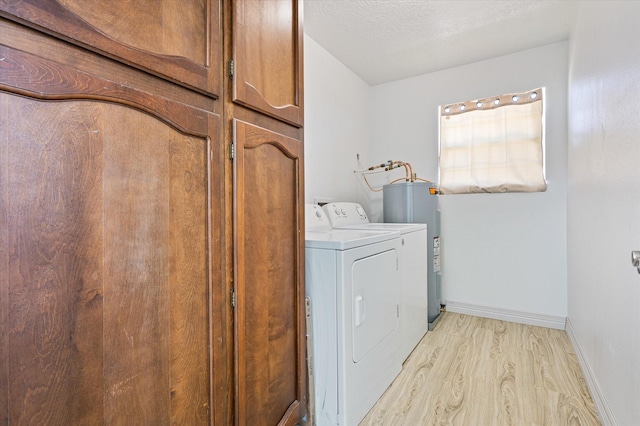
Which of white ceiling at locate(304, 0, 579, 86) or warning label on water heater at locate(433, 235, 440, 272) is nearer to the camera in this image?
white ceiling at locate(304, 0, 579, 86)

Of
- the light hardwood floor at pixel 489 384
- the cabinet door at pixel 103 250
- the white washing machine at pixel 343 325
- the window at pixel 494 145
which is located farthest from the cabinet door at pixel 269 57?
the window at pixel 494 145

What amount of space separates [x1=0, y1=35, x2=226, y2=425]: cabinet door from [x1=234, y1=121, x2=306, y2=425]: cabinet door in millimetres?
107

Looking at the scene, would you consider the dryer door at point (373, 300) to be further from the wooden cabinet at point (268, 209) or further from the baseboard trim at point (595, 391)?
the baseboard trim at point (595, 391)

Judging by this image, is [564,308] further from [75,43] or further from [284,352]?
[75,43]

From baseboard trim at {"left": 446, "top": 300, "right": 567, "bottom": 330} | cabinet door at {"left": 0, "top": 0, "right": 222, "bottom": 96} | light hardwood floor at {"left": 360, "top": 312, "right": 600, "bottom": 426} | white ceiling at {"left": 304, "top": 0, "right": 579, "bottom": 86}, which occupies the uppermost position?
white ceiling at {"left": 304, "top": 0, "right": 579, "bottom": 86}

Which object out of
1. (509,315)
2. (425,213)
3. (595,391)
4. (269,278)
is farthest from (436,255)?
(269,278)

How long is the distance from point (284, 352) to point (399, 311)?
0.95 meters

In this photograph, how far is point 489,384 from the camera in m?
1.80

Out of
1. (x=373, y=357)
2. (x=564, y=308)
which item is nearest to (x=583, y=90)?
(x=564, y=308)

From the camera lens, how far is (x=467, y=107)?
118 inches

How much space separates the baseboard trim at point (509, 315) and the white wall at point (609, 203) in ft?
1.90

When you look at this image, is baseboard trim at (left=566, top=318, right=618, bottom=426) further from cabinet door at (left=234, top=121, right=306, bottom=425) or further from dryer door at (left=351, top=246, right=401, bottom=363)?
cabinet door at (left=234, top=121, right=306, bottom=425)

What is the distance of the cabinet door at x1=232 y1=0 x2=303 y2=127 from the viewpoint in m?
1.02

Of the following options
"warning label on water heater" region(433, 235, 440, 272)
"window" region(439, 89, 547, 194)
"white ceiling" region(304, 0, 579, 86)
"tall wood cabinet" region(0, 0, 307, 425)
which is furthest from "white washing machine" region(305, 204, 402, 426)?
"window" region(439, 89, 547, 194)
